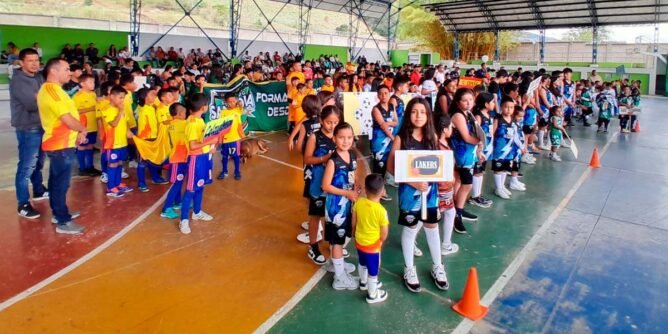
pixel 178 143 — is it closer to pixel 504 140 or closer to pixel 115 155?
pixel 115 155

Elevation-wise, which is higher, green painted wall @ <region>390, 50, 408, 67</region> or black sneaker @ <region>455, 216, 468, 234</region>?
green painted wall @ <region>390, 50, 408, 67</region>

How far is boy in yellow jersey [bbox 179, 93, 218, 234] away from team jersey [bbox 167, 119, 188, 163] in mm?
221

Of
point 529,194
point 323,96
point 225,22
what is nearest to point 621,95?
point 529,194

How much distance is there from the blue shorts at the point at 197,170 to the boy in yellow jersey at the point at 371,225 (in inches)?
81.9

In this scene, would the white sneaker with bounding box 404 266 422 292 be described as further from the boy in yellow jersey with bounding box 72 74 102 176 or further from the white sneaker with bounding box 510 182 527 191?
the boy in yellow jersey with bounding box 72 74 102 176

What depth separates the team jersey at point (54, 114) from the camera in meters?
4.30

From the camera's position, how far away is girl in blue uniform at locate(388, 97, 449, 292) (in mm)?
3557

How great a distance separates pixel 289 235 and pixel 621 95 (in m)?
11.3

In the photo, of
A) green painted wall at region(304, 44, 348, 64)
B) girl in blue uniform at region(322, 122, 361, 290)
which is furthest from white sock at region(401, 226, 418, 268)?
green painted wall at region(304, 44, 348, 64)

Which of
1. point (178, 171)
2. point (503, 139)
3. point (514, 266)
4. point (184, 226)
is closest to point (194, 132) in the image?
point (178, 171)

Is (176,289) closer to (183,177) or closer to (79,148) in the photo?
(183,177)

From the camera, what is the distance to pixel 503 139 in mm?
6043

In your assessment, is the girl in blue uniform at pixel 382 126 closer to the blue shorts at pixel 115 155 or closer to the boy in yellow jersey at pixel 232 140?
the boy in yellow jersey at pixel 232 140

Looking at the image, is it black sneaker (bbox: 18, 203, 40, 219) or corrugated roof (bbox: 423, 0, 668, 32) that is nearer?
black sneaker (bbox: 18, 203, 40, 219)
